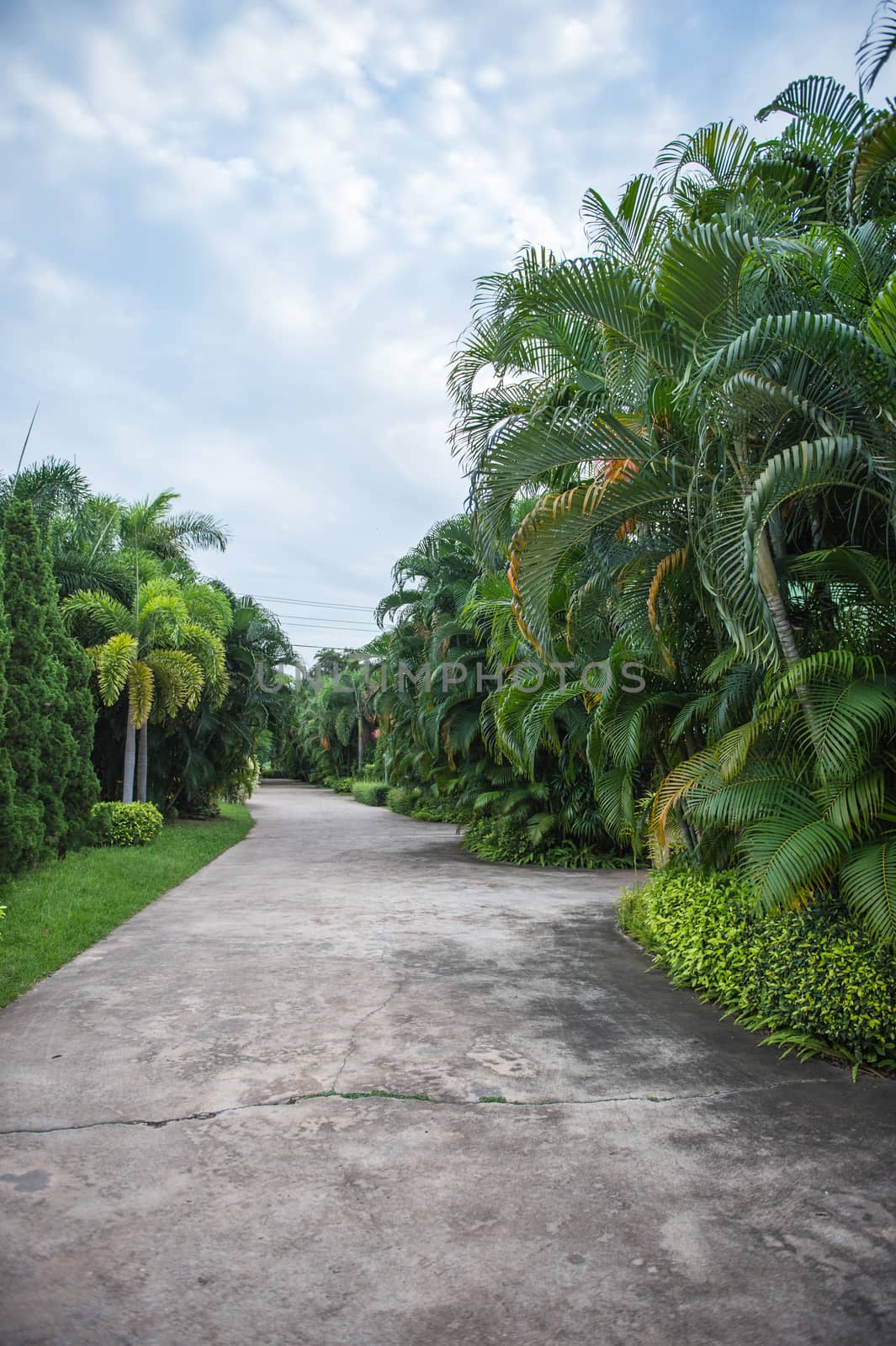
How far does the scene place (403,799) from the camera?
2534cm

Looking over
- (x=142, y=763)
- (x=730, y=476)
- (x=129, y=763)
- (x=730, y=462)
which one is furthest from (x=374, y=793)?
(x=730, y=462)

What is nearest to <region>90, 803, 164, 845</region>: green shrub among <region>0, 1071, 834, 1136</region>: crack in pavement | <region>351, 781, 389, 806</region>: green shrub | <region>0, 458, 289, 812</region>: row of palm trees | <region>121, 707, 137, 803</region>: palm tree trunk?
<region>121, 707, 137, 803</region>: palm tree trunk

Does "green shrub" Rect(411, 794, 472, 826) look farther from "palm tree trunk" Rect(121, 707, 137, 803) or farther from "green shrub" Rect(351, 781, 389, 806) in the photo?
"palm tree trunk" Rect(121, 707, 137, 803)

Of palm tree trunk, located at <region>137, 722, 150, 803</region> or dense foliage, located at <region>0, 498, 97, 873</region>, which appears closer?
dense foliage, located at <region>0, 498, 97, 873</region>

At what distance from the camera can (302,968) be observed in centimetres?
634

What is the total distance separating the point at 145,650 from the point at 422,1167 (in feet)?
40.2

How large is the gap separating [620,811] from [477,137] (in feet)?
20.8

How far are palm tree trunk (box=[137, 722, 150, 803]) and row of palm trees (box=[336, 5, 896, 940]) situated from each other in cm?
979

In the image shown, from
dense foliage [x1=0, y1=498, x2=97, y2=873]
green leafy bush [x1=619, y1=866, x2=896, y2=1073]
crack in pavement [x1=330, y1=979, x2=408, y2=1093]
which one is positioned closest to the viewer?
crack in pavement [x1=330, y1=979, x2=408, y2=1093]

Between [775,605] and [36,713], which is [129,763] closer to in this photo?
[36,713]

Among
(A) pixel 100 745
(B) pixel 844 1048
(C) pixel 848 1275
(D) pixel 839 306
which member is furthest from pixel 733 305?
(A) pixel 100 745

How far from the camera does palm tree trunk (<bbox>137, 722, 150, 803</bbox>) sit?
50.4 ft

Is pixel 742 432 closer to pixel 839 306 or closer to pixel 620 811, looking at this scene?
pixel 839 306

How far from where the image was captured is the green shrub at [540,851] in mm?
12852
